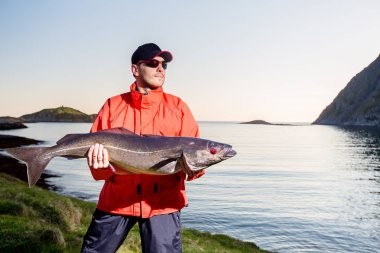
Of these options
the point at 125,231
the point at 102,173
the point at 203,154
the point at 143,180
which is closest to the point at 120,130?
the point at 102,173

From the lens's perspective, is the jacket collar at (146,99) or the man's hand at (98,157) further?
the jacket collar at (146,99)

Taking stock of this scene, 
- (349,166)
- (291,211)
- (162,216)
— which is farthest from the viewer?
(349,166)

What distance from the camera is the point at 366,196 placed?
42.8 m

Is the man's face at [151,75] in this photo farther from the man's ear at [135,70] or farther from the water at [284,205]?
the water at [284,205]

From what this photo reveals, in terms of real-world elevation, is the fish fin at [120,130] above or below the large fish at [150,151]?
above

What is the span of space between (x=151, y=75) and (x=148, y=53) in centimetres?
32

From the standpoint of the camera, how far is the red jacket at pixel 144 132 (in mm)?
5184

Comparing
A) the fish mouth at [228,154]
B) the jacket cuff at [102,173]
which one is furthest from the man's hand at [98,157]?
the fish mouth at [228,154]

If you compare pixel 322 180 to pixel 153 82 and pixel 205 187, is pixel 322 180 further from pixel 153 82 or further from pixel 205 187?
pixel 153 82

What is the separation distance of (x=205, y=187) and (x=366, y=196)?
57.5ft

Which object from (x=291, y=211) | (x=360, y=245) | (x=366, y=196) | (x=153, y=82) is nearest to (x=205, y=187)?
(x=291, y=211)

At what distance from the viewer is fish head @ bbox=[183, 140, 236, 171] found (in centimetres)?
488

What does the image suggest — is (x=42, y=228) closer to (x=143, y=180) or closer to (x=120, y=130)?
(x=143, y=180)

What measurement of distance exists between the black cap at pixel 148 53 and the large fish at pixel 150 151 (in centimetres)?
118
